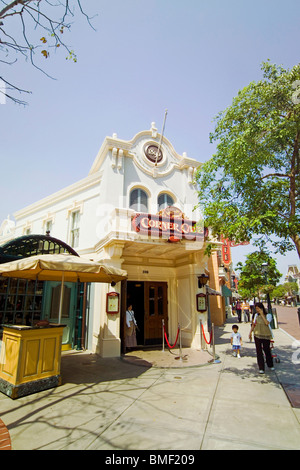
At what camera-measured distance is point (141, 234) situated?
29.9 feet

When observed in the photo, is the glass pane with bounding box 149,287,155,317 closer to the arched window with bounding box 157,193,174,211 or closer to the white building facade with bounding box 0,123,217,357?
the white building facade with bounding box 0,123,217,357

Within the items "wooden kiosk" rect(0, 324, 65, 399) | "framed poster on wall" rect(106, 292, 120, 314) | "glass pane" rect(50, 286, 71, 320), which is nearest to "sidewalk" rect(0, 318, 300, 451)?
"wooden kiosk" rect(0, 324, 65, 399)

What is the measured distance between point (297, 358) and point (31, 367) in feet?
27.9

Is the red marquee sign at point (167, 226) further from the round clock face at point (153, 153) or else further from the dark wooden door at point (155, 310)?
the round clock face at point (153, 153)

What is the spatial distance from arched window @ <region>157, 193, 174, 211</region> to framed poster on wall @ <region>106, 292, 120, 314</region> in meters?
4.85

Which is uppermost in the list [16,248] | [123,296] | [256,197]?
[256,197]

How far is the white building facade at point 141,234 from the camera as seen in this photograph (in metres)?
9.43

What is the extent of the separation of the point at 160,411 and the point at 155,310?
23.5ft

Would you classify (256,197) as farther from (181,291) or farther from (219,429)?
(181,291)

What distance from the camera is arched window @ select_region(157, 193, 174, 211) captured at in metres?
12.2

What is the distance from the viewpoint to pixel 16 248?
9.20m

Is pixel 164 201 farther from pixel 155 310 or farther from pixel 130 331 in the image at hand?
pixel 130 331

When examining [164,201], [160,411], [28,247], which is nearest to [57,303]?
[28,247]

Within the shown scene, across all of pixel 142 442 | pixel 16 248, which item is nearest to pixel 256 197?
pixel 142 442
